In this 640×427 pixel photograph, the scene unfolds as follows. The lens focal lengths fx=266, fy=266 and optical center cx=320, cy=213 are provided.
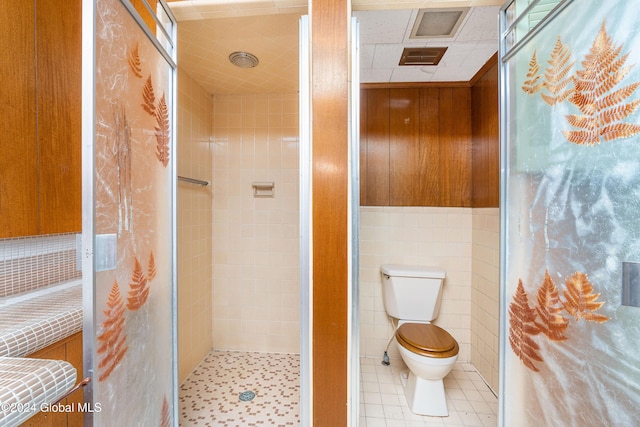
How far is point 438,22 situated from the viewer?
1.46 m

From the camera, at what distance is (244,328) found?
2.38m

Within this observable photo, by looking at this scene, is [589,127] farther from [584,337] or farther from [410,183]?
[410,183]

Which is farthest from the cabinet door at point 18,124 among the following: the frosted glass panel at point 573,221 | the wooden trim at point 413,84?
the wooden trim at point 413,84

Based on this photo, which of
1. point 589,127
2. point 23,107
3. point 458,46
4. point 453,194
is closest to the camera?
point 589,127

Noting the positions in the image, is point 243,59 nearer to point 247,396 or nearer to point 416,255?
point 416,255

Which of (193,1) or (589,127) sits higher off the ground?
(193,1)

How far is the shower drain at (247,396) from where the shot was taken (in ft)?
5.73

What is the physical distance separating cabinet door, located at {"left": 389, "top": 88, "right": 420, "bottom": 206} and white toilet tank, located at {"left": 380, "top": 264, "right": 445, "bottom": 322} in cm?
58

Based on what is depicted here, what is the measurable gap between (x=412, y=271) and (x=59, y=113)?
218 centimetres

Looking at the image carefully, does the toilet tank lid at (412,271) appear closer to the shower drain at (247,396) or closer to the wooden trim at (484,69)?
the shower drain at (247,396)

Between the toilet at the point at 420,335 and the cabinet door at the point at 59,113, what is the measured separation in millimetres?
1892

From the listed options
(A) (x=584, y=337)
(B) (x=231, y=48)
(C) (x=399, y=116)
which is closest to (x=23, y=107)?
(B) (x=231, y=48)

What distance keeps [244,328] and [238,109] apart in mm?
1960

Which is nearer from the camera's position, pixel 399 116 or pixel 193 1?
pixel 193 1
